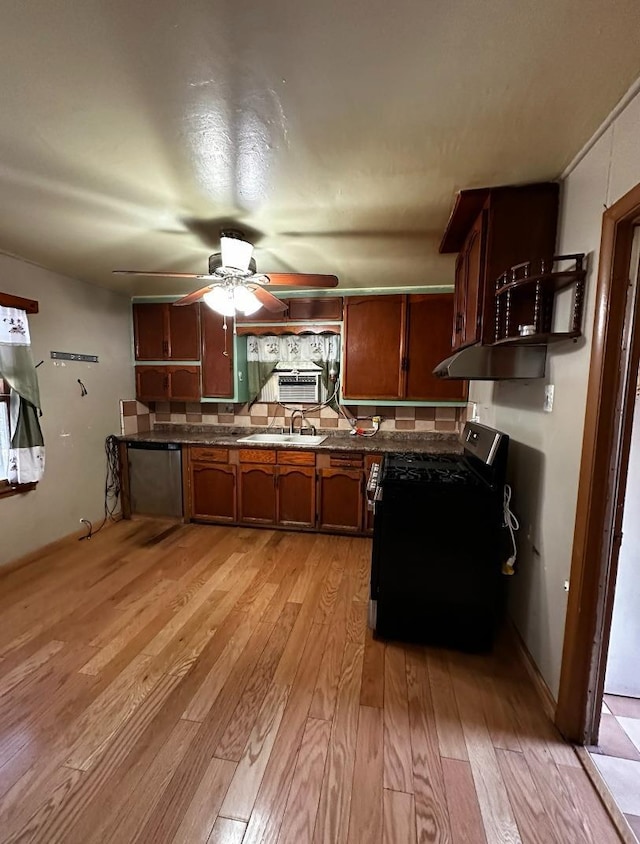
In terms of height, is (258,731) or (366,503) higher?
(366,503)

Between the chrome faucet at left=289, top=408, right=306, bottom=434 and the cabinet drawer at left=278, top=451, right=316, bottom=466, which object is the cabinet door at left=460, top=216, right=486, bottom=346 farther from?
the chrome faucet at left=289, top=408, right=306, bottom=434

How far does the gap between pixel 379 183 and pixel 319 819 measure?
7.74 ft

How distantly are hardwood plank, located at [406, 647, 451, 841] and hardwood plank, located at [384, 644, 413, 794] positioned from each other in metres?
0.02

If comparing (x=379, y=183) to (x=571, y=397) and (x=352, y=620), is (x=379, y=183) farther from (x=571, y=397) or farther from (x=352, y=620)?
(x=352, y=620)

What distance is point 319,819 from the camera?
1.12 meters

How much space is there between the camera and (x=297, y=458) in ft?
10.6

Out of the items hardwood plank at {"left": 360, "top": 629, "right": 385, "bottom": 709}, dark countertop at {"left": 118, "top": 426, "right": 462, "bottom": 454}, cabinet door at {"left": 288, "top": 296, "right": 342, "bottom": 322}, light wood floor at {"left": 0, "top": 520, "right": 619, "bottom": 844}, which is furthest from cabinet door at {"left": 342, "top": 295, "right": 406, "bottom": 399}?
hardwood plank at {"left": 360, "top": 629, "right": 385, "bottom": 709}

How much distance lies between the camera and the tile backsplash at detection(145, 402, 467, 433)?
3516 millimetres

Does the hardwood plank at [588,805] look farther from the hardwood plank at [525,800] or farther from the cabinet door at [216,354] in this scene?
the cabinet door at [216,354]

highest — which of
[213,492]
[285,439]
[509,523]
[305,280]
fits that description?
[305,280]

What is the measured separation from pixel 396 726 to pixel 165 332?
3585 millimetres

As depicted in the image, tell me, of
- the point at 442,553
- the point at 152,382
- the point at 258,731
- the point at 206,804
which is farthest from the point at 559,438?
the point at 152,382

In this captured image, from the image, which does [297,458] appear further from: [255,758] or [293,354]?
[255,758]

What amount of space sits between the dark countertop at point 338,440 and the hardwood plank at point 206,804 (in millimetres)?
2173
